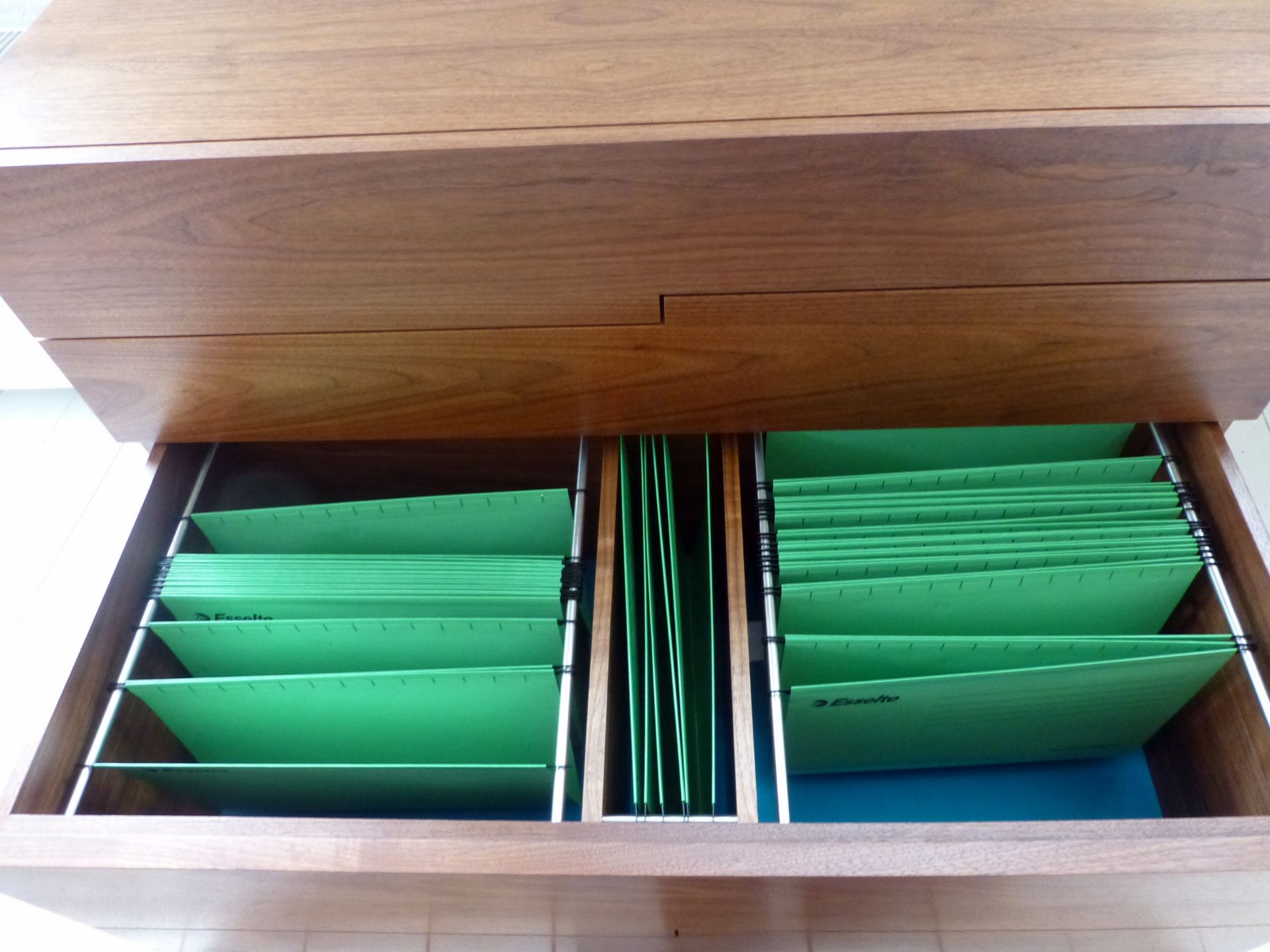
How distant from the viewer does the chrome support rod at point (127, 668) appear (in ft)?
2.93

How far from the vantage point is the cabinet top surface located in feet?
2.59

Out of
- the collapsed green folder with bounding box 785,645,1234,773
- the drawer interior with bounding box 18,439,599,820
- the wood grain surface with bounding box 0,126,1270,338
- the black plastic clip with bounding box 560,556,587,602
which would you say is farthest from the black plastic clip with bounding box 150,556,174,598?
the collapsed green folder with bounding box 785,645,1234,773

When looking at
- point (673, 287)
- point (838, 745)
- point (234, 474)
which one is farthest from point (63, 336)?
point (838, 745)

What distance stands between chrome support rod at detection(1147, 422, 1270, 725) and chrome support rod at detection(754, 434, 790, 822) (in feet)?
1.33

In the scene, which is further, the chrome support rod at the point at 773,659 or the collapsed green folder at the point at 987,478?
the collapsed green folder at the point at 987,478

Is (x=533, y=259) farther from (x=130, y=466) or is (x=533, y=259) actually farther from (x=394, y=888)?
(x=130, y=466)

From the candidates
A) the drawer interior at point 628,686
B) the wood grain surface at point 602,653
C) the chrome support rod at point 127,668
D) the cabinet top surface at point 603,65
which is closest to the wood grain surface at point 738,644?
the drawer interior at point 628,686

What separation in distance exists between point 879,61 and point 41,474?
1.47m

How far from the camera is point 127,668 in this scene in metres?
0.96

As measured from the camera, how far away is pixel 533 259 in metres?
0.86

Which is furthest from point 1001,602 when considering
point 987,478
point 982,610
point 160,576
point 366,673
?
point 160,576

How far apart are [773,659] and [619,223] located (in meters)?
0.41

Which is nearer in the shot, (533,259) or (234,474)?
(533,259)

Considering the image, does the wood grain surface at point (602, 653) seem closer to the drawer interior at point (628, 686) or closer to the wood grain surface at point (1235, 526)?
the drawer interior at point (628, 686)
